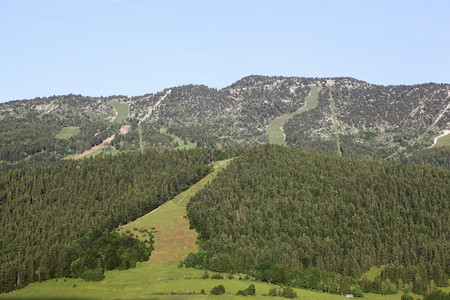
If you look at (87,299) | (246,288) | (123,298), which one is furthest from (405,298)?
(87,299)

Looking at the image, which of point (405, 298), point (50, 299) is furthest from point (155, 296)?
point (405, 298)

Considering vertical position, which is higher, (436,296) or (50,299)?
(50,299)

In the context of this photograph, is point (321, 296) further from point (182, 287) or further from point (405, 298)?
point (182, 287)

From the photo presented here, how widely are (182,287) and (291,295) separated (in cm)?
4800

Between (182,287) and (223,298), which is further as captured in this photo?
(182,287)

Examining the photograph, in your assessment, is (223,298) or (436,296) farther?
(436,296)

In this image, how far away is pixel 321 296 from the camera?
19288cm

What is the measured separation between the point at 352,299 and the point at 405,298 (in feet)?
83.3

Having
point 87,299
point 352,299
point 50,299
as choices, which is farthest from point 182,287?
point 352,299

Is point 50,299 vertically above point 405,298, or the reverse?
point 50,299

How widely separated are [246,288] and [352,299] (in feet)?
153

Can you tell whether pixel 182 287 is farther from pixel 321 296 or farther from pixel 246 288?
pixel 321 296

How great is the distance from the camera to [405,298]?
7849 inches

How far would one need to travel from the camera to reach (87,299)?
639 feet
